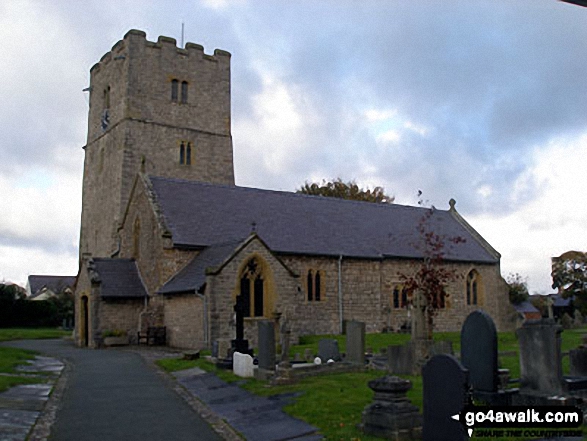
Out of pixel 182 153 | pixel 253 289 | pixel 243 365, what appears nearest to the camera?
pixel 243 365

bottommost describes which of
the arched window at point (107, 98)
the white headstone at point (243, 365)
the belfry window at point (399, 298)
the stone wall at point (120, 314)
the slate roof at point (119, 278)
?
the white headstone at point (243, 365)

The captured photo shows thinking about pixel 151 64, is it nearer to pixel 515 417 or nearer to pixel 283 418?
pixel 283 418

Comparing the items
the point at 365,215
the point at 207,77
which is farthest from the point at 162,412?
the point at 207,77

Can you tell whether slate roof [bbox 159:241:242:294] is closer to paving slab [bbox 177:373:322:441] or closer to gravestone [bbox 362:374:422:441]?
paving slab [bbox 177:373:322:441]

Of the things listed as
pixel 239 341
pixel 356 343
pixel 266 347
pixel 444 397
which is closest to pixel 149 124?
pixel 239 341

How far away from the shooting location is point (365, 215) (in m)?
39.1

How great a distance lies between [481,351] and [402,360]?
5661mm

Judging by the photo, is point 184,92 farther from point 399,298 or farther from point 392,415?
point 392,415

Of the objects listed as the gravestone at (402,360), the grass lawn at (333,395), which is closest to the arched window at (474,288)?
the grass lawn at (333,395)

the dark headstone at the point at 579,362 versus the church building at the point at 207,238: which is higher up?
the church building at the point at 207,238

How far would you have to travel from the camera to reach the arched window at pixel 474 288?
3900 centimetres

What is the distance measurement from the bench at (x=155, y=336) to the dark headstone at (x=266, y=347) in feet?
43.4

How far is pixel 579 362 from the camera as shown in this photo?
13.5 m

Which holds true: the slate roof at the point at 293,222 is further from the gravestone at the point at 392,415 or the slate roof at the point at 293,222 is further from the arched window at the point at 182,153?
the gravestone at the point at 392,415
